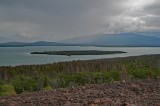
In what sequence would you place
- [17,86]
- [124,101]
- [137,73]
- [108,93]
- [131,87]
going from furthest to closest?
[137,73]
[17,86]
[131,87]
[108,93]
[124,101]

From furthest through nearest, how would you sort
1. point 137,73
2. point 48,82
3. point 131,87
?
point 137,73 < point 48,82 < point 131,87

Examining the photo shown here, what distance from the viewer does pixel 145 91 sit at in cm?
1099

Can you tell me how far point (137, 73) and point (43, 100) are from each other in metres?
18.5

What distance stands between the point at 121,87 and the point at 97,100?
102 inches

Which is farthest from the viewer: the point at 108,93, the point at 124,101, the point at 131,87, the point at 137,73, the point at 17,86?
the point at 137,73

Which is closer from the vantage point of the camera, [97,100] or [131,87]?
[97,100]

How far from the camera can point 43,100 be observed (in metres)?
9.52

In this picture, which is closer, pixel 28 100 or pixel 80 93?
pixel 28 100

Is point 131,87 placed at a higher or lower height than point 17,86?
higher

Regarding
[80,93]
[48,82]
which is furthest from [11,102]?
[48,82]

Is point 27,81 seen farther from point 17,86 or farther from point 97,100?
point 97,100

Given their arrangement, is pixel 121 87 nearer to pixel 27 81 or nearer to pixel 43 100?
pixel 43 100

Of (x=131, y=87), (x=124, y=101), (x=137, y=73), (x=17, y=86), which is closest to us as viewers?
(x=124, y=101)

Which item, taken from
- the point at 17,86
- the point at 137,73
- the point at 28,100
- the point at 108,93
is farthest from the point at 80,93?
the point at 137,73
